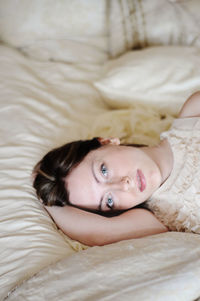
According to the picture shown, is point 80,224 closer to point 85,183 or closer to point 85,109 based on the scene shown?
point 85,183

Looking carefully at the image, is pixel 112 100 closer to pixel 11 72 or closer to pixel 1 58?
pixel 11 72

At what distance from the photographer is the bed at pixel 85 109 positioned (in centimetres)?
78

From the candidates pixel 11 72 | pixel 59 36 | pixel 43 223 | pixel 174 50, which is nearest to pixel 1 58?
pixel 11 72

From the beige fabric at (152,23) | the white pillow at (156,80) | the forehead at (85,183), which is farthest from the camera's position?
the beige fabric at (152,23)

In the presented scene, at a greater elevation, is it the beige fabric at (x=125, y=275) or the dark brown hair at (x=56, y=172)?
A: the dark brown hair at (x=56, y=172)

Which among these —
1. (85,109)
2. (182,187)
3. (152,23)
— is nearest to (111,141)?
(182,187)

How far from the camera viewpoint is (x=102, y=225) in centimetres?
109

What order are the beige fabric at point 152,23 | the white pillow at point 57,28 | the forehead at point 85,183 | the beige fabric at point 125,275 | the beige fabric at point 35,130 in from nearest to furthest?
the beige fabric at point 125,275 → the beige fabric at point 35,130 → the forehead at point 85,183 → the beige fabric at point 152,23 → the white pillow at point 57,28

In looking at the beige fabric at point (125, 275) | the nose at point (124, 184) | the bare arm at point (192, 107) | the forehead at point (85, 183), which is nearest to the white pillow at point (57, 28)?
the bare arm at point (192, 107)

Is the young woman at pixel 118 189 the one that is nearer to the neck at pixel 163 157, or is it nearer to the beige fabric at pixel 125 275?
the neck at pixel 163 157

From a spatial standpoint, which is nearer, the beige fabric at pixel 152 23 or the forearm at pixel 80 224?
the forearm at pixel 80 224

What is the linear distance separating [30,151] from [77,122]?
1.04ft

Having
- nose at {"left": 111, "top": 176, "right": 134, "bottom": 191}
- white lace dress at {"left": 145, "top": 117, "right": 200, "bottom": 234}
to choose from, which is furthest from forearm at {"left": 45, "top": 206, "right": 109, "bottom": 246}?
white lace dress at {"left": 145, "top": 117, "right": 200, "bottom": 234}

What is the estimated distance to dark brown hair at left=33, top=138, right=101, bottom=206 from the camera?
3.88 ft
